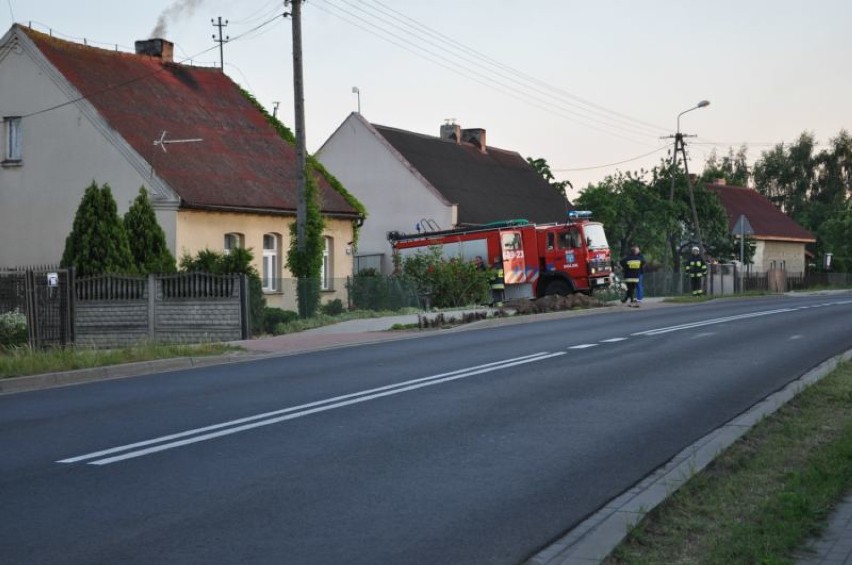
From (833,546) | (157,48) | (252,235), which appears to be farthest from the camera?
(157,48)

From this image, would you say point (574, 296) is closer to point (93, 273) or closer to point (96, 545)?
point (93, 273)

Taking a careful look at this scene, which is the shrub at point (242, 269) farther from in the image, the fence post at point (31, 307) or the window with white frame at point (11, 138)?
the window with white frame at point (11, 138)

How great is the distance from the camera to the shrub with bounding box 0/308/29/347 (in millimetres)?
22172

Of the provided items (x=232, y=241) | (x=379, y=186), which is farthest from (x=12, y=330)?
(x=379, y=186)

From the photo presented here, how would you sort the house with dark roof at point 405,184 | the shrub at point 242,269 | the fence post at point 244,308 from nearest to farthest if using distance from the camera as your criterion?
the fence post at point 244,308
the shrub at point 242,269
the house with dark roof at point 405,184

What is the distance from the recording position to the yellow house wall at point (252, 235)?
102 feet

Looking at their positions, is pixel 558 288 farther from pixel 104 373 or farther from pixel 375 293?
pixel 104 373

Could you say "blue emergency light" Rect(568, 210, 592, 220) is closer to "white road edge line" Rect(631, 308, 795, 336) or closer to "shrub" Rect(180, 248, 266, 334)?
"white road edge line" Rect(631, 308, 795, 336)

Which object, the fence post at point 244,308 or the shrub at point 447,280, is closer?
the fence post at point 244,308

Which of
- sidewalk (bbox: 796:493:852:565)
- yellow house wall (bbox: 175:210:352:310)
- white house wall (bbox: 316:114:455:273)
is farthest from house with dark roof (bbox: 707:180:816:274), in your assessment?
sidewalk (bbox: 796:493:852:565)

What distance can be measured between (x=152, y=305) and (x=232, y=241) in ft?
31.2

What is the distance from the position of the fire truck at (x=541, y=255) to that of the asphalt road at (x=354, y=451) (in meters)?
18.5

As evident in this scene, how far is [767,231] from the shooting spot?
78125mm

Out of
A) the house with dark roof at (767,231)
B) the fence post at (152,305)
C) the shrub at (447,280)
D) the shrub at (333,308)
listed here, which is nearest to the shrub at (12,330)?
the fence post at (152,305)
